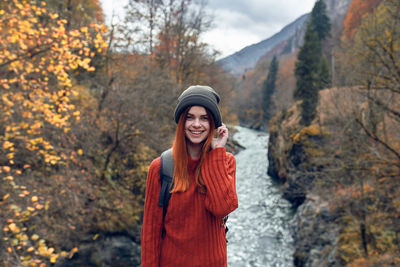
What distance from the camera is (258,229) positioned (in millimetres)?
11156

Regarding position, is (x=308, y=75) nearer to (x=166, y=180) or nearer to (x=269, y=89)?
(x=166, y=180)

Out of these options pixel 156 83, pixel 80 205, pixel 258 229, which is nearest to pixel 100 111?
pixel 156 83

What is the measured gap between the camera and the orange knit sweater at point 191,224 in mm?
1662

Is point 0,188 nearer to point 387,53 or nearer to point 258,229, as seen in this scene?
point 387,53

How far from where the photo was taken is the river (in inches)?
359

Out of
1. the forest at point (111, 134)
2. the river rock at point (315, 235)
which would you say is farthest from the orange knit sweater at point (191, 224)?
the river rock at point (315, 235)

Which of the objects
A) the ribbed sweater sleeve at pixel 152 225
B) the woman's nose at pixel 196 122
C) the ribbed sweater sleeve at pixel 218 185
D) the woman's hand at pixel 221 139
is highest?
the woman's nose at pixel 196 122

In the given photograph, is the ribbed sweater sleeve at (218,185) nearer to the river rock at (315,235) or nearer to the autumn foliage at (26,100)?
the autumn foliage at (26,100)

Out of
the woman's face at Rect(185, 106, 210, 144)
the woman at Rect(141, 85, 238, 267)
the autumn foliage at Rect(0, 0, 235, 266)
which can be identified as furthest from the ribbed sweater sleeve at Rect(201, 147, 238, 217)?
the autumn foliage at Rect(0, 0, 235, 266)

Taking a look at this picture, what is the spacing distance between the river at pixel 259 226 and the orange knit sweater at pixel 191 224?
320 inches

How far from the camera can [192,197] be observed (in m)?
1.70

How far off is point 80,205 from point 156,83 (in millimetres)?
5545

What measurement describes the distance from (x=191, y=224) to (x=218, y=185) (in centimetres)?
36

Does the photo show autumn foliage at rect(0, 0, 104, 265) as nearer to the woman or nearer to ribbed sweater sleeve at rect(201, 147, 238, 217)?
the woman
